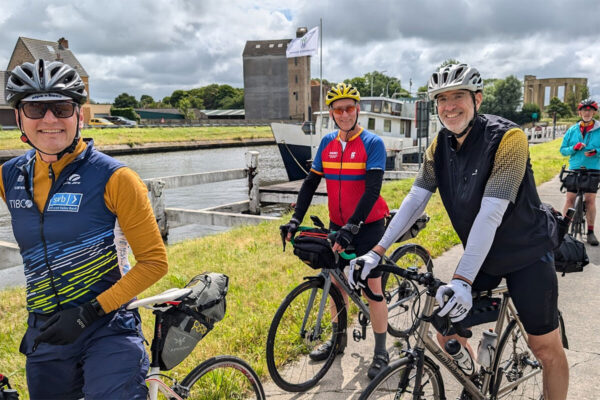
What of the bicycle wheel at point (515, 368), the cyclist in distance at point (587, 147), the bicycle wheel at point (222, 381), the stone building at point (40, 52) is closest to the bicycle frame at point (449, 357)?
the bicycle wheel at point (515, 368)

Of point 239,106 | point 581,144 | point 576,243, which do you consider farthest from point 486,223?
point 239,106

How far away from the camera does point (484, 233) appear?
7.53 feet

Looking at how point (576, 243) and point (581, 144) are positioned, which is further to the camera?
point (581, 144)

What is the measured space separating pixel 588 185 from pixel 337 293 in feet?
17.4

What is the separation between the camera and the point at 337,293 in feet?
12.0

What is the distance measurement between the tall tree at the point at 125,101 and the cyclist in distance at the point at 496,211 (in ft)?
418

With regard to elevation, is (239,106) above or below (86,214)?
above

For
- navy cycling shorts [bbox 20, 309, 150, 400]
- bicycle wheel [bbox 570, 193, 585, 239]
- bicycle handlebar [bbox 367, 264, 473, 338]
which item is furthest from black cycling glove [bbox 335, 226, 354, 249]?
bicycle wheel [bbox 570, 193, 585, 239]

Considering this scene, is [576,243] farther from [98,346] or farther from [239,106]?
[239,106]

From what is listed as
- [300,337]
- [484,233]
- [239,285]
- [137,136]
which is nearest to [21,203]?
[484,233]

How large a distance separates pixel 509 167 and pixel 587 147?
5.73 metres

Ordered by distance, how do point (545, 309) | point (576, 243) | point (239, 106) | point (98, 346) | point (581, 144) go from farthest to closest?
1. point (239, 106)
2. point (581, 144)
3. point (576, 243)
4. point (545, 309)
5. point (98, 346)

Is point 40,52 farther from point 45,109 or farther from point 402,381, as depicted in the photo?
point 402,381

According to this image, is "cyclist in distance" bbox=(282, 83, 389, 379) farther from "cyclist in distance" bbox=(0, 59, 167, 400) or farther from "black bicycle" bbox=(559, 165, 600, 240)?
"black bicycle" bbox=(559, 165, 600, 240)
